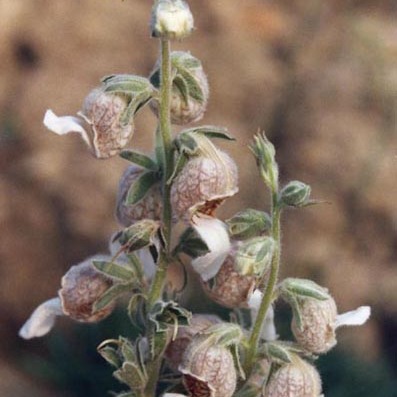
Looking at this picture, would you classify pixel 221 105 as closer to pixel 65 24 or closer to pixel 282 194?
pixel 65 24

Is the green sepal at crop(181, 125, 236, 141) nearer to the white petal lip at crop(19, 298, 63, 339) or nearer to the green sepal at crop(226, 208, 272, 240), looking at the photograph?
the green sepal at crop(226, 208, 272, 240)

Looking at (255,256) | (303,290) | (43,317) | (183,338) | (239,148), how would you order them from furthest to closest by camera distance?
1. (239,148)
2. (43,317)
3. (183,338)
4. (303,290)
5. (255,256)

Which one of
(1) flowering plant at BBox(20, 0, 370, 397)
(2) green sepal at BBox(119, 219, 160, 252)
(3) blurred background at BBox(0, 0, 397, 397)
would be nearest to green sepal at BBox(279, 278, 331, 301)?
(1) flowering plant at BBox(20, 0, 370, 397)

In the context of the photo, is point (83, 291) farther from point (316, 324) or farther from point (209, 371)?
point (316, 324)

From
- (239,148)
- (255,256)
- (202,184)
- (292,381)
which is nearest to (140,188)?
(202,184)

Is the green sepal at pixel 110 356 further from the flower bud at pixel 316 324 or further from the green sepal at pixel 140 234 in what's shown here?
the flower bud at pixel 316 324
